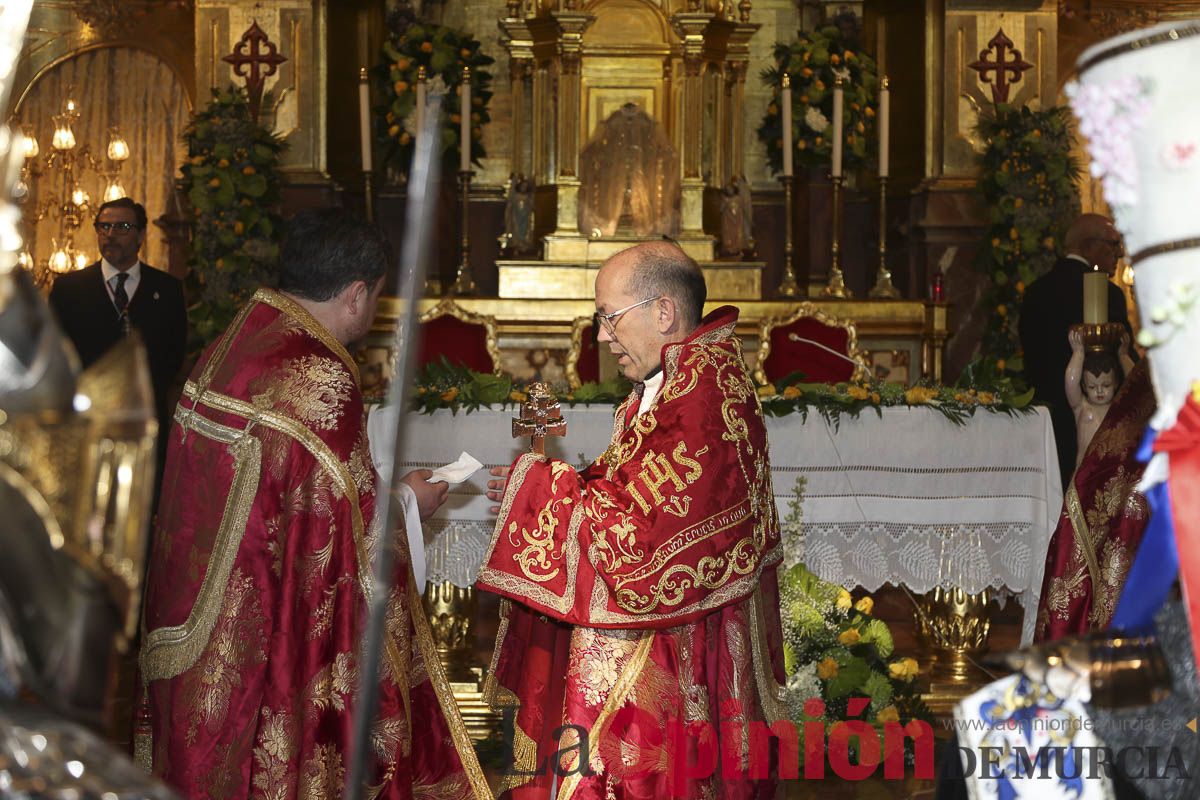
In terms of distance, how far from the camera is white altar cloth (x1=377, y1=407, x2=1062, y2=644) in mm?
5922

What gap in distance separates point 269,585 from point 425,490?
1.58 ft

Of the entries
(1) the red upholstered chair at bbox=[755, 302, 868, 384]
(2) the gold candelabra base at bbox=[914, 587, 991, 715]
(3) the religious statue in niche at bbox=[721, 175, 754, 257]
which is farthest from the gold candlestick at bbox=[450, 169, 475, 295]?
(2) the gold candelabra base at bbox=[914, 587, 991, 715]

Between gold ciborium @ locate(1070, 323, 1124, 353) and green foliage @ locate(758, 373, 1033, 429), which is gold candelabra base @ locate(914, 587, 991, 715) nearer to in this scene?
green foliage @ locate(758, 373, 1033, 429)

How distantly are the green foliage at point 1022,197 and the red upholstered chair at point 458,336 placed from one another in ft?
10.1

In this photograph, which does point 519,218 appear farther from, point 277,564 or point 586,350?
point 277,564

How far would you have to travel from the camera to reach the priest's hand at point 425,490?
144 inches

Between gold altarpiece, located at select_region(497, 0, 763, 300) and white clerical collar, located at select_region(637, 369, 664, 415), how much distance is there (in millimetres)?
5552

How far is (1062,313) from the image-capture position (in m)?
7.27

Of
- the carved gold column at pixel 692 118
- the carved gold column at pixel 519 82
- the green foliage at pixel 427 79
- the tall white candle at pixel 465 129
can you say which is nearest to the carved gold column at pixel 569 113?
the carved gold column at pixel 519 82

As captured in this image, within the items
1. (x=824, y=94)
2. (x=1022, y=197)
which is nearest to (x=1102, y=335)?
(x=1022, y=197)

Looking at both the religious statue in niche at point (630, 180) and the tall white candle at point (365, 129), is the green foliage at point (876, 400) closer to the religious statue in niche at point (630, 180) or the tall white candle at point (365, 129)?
the tall white candle at point (365, 129)

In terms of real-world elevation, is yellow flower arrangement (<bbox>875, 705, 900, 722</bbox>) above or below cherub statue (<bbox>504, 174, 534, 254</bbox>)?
below

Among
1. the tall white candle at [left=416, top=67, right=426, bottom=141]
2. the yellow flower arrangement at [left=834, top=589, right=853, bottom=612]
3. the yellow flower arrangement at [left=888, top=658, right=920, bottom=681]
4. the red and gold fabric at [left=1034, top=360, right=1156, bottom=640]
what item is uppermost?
the tall white candle at [left=416, top=67, right=426, bottom=141]

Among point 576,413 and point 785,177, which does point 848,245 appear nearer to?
point 785,177
